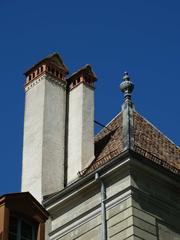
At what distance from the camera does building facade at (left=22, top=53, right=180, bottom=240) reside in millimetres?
25906

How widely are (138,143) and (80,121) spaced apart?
2039mm

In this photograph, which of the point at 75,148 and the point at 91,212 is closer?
the point at 91,212

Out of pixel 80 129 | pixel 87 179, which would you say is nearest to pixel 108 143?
pixel 80 129

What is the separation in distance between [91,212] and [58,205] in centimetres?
134

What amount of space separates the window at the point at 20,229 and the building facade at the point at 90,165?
9.91 ft

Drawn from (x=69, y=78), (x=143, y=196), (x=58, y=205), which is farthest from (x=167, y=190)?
(x=69, y=78)

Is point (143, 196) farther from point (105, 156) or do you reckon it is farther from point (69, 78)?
point (69, 78)

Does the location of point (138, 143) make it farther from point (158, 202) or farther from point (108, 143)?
point (158, 202)

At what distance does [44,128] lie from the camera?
29.5m

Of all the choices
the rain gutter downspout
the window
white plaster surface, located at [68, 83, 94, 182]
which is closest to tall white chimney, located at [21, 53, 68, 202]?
white plaster surface, located at [68, 83, 94, 182]

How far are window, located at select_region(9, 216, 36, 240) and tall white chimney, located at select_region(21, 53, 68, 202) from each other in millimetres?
4866

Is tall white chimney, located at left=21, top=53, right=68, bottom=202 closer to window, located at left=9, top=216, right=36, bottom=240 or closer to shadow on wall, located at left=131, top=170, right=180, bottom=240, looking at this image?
shadow on wall, located at left=131, top=170, right=180, bottom=240

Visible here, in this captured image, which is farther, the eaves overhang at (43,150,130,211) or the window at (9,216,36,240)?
the eaves overhang at (43,150,130,211)

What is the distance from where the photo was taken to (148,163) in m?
26.2
